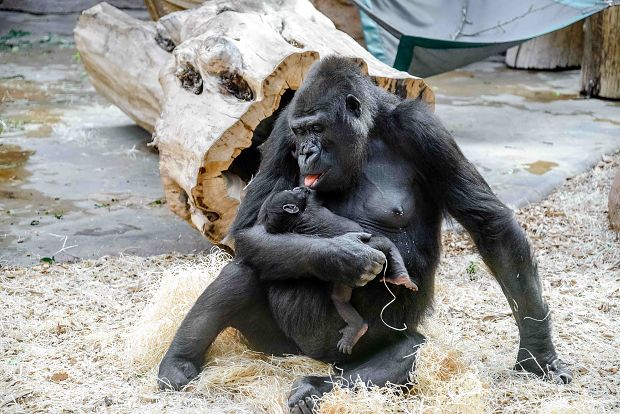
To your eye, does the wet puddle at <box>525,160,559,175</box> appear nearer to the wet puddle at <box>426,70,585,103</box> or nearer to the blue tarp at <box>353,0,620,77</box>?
the blue tarp at <box>353,0,620,77</box>

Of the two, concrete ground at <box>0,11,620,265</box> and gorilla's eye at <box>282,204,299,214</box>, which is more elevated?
gorilla's eye at <box>282,204,299,214</box>

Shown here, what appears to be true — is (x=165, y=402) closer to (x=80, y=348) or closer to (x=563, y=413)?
(x=80, y=348)

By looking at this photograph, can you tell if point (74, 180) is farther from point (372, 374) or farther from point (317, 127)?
point (372, 374)

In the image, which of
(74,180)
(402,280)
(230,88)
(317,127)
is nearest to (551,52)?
(74,180)

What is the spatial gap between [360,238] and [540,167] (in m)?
3.93

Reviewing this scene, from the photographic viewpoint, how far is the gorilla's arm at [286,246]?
3076mm

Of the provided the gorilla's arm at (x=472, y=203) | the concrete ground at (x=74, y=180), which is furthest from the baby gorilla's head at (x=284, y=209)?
the concrete ground at (x=74, y=180)

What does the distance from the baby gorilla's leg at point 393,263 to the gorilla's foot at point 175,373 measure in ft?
2.93

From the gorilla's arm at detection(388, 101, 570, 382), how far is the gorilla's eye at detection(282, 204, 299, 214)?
47 cm

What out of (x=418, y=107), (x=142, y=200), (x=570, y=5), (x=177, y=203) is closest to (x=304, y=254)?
(x=418, y=107)

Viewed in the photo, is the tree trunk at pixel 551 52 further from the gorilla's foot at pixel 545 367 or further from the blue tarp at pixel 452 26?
the gorilla's foot at pixel 545 367

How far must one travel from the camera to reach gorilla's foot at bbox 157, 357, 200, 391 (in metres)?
3.37

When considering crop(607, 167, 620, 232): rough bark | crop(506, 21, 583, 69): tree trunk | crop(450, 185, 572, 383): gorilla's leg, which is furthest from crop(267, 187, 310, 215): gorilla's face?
crop(506, 21, 583, 69): tree trunk

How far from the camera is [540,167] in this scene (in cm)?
673
